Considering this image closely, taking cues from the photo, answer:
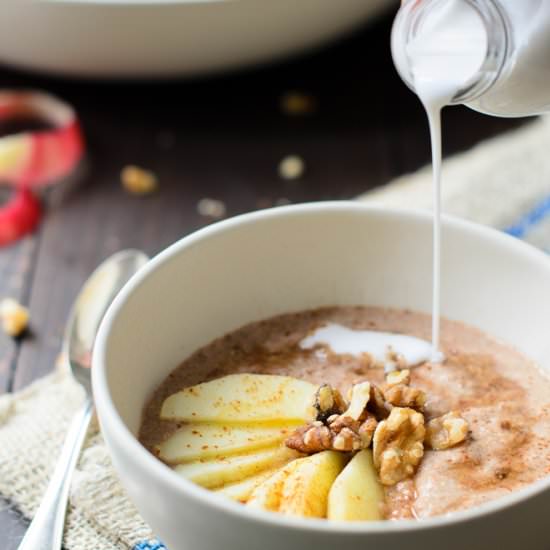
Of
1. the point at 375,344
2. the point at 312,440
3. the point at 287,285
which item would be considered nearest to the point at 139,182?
the point at 287,285

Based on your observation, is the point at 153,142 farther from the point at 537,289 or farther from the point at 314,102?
the point at 537,289

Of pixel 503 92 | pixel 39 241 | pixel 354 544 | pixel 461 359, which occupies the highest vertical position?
pixel 503 92

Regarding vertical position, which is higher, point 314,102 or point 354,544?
point 354,544

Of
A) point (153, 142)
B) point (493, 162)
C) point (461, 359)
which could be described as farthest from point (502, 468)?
point (153, 142)

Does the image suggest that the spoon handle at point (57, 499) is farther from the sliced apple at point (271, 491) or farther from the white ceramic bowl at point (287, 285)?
the sliced apple at point (271, 491)

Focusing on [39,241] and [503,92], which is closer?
[503,92]
